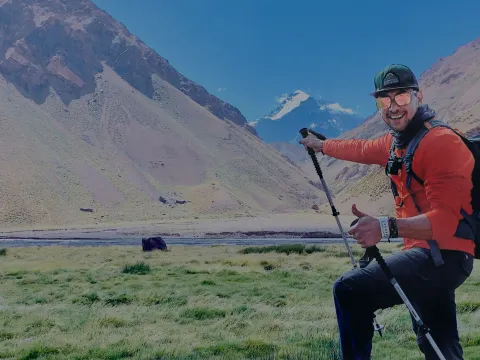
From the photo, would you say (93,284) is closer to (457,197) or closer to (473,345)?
(473,345)

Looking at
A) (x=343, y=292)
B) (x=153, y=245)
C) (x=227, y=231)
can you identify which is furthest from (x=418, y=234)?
(x=227, y=231)

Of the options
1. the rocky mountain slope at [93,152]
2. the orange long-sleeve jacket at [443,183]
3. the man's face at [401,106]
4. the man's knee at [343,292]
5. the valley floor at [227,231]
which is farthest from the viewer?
the rocky mountain slope at [93,152]

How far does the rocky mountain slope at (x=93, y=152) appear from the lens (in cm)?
11894

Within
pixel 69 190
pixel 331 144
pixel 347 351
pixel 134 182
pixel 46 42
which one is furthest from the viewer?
pixel 46 42

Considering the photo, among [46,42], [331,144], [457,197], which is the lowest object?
[457,197]

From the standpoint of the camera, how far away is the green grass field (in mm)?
8367

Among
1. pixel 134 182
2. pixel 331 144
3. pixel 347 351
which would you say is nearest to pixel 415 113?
pixel 331 144

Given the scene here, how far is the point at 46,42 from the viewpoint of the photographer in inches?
7269

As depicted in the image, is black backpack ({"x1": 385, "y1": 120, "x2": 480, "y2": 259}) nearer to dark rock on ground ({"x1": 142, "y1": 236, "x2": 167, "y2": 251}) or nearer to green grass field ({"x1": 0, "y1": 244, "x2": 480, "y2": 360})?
green grass field ({"x1": 0, "y1": 244, "x2": 480, "y2": 360})

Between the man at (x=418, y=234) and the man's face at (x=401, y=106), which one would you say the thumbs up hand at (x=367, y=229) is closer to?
the man at (x=418, y=234)

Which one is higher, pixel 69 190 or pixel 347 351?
pixel 69 190

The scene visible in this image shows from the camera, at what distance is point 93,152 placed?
145625 mm

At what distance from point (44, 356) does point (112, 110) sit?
170 metres

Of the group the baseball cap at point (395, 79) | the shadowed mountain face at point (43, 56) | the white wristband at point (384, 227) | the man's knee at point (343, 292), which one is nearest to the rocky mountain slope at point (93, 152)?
the shadowed mountain face at point (43, 56)
